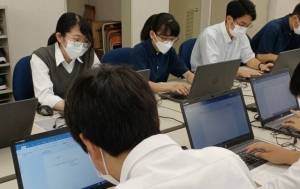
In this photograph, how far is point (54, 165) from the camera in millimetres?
1059

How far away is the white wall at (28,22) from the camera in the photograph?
118 inches

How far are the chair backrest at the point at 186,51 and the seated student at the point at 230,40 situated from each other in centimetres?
8

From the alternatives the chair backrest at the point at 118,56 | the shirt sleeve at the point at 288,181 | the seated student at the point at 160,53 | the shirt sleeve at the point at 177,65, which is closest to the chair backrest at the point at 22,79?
the chair backrest at the point at 118,56

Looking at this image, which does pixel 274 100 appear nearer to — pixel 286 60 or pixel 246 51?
pixel 286 60

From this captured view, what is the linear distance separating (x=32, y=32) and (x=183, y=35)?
2363mm

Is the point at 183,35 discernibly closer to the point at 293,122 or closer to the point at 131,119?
the point at 293,122

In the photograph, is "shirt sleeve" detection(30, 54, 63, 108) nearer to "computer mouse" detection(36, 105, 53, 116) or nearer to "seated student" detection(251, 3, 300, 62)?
"computer mouse" detection(36, 105, 53, 116)

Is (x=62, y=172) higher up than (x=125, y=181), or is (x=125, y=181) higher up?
(x=125, y=181)

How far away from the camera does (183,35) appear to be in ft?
16.0

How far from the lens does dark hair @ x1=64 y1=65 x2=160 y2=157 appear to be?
2.34 feet

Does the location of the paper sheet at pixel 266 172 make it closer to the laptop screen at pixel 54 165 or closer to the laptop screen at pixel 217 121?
the laptop screen at pixel 217 121

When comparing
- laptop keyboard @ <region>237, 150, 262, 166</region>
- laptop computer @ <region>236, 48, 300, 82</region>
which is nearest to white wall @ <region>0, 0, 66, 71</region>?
laptop computer @ <region>236, 48, 300, 82</region>

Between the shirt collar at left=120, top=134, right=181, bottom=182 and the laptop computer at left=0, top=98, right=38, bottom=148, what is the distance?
2.32 feet

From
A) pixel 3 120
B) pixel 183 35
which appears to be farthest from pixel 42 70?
pixel 183 35
